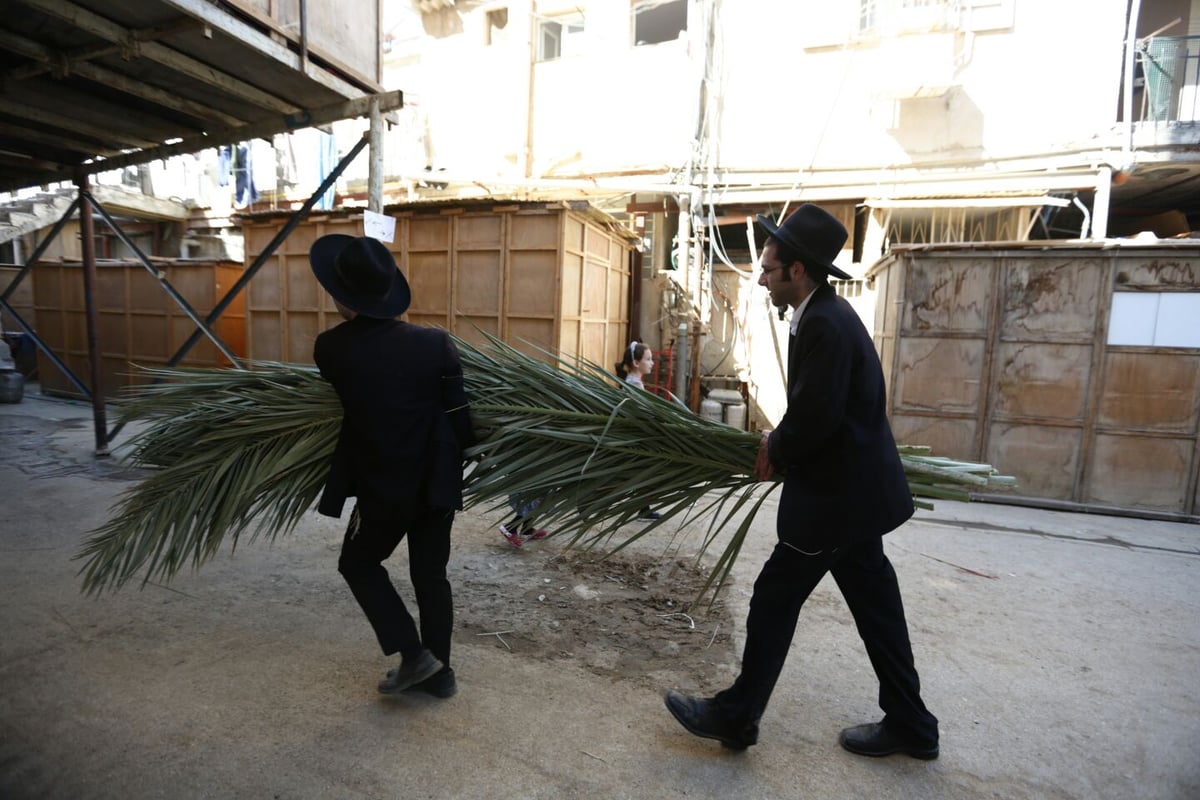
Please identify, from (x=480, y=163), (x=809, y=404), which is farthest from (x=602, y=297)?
(x=809, y=404)

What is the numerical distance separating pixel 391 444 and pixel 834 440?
1.38 m

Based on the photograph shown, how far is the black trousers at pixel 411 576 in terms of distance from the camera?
2.10 meters

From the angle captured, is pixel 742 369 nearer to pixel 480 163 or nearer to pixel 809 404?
pixel 480 163

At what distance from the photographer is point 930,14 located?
7.91 meters

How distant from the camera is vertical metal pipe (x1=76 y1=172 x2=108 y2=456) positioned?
5.55m

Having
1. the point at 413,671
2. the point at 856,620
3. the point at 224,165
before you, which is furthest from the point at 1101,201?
the point at 224,165

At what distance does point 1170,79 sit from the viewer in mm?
7680

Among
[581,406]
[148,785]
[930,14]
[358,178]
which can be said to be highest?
[930,14]

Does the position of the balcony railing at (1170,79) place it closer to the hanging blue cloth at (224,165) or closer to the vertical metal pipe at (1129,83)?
the vertical metal pipe at (1129,83)

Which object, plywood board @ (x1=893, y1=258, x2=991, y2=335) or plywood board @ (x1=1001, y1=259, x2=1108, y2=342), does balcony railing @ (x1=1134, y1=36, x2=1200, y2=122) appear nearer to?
plywood board @ (x1=1001, y1=259, x2=1108, y2=342)

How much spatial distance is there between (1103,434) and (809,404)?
5.04 metres

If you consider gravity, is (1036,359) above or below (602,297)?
below

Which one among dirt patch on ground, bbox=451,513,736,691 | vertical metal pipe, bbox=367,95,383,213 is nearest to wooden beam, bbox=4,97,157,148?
vertical metal pipe, bbox=367,95,383,213

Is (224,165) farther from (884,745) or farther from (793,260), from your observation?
(884,745)
